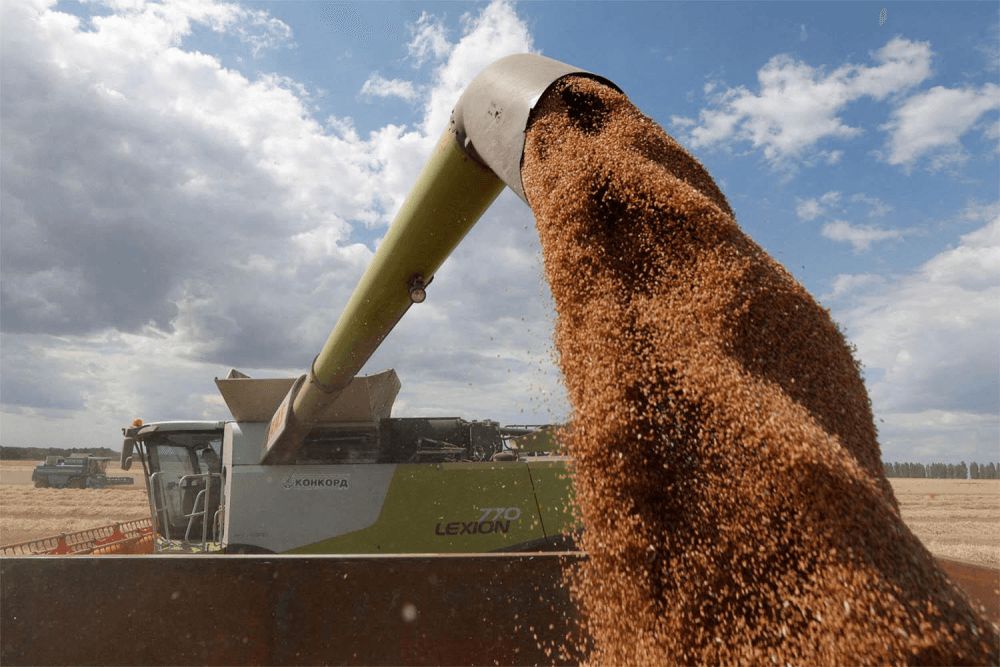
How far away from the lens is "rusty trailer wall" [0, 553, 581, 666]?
7.70 ft

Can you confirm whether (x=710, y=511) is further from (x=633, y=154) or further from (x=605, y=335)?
(x=633, y=154)

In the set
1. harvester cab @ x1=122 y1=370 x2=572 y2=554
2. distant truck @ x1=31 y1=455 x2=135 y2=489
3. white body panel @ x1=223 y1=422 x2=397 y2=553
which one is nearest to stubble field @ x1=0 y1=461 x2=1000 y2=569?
distant truck @ x1=31 y1=455 x2=135 y2=489

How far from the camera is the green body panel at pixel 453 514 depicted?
404cm

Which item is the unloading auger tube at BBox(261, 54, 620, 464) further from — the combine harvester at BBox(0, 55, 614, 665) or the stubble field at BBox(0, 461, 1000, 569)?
the stubble field at BBox(0, 461, 1000, 569)

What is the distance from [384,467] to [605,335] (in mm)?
2590

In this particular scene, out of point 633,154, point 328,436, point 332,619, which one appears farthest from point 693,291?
point 328,436

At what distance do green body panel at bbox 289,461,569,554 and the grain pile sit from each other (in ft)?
6.75

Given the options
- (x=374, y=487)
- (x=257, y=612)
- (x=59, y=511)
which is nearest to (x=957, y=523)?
(x=374, y=487)

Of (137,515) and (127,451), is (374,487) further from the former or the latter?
(137,515)

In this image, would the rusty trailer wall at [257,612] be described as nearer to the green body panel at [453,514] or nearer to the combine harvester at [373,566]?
the combine harvester at [373,566]

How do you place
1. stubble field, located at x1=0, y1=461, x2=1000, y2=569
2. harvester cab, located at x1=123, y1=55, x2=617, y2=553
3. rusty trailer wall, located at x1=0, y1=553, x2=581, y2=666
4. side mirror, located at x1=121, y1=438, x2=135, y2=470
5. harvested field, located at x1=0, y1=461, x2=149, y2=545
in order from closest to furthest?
1. rusty trailer wall, located at x1=0, y1=553, x2=581, y2=666
2. harvester cab, located at x1=123, y1=55, x2=617, y2=553
3. side mirror, located at x1=121, y1=438, x2=135, y2=470
4. stubble field, located at x1=0, y1=461, x2=1000, y2=569
5. harvested field, located at x1=0, y1=461, x2=149, y2=545

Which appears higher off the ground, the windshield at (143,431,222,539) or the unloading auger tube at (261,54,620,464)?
the unloading auger tube at (261,54,620,464)

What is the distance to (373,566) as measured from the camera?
95.7 inches

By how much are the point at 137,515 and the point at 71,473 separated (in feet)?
35.3
